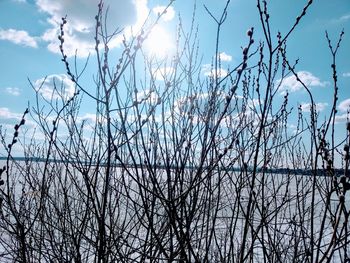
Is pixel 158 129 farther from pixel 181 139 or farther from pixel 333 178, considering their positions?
pixel 333 178

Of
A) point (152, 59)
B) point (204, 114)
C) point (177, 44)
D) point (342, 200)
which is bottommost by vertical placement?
point (342, 200)

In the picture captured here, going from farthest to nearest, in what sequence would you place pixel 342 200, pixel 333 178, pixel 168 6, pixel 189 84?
pixel 189 84
pixel 168 6
pixel 333 178
pixel 342 200

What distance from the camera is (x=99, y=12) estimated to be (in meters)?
1.61

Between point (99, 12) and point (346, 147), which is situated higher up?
point (99, 12)

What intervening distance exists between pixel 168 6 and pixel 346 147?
105 centimetres

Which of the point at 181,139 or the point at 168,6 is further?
the point at 181,139

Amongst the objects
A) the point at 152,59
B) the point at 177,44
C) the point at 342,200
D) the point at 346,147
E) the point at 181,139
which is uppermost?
the point at 177,44

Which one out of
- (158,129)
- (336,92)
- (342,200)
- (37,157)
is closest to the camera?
(342,200)

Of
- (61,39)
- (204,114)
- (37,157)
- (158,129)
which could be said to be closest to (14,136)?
(61,39)

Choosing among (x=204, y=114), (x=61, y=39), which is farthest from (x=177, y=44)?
(x=61, y=39)

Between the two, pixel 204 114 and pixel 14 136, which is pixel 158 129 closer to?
pixel 204 114

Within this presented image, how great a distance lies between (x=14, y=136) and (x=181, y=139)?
3.46ft

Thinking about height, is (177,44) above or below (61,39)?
above

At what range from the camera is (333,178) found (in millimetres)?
1156
